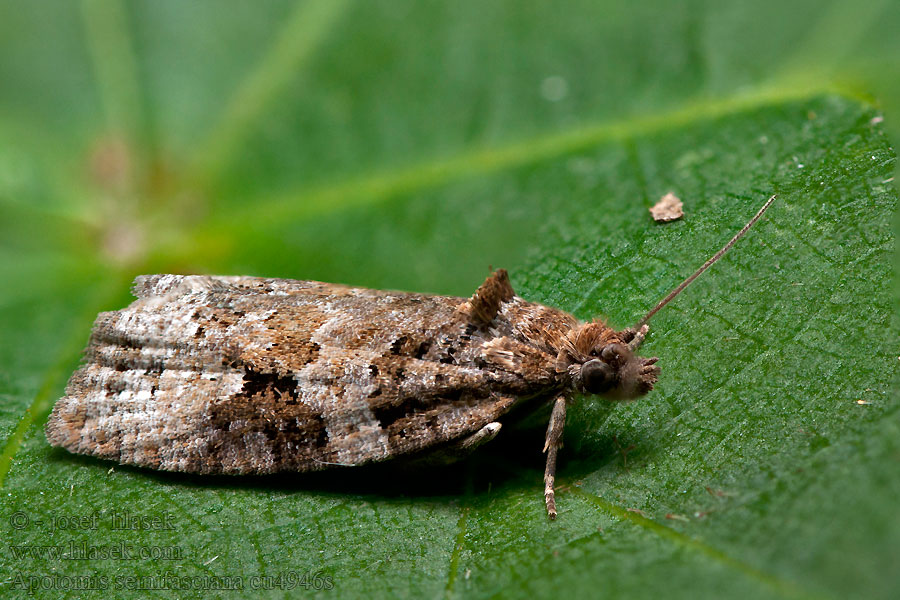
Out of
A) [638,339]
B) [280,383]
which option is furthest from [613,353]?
[280,383]

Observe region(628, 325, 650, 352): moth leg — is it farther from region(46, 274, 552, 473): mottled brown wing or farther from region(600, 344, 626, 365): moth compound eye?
region(46, 274, 552, 473): mottled brown wing

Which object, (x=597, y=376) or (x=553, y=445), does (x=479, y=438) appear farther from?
(x=597, y=376)

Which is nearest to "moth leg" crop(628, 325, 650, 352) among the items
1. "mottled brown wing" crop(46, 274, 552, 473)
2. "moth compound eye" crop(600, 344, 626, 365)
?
"moth compound eye" crop(600, 344, 626, 365)

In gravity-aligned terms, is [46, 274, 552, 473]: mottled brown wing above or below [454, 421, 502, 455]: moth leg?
above

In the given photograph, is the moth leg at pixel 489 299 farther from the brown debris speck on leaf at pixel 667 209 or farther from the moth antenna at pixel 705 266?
the brown debris speck on leaf at pixel 667 209

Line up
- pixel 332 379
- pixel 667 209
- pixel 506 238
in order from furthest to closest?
pixel 506 238 < pixel 667 209 < pixel 332 379

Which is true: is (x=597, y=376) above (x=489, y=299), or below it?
below
